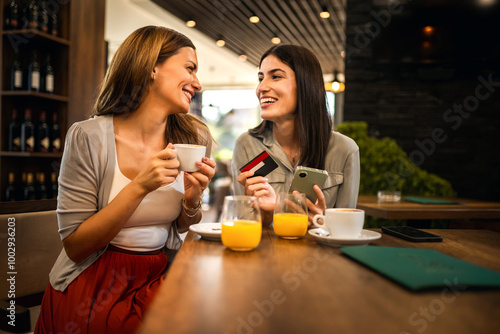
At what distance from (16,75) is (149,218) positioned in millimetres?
2447

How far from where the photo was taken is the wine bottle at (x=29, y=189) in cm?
322

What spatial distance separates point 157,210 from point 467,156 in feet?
13.0

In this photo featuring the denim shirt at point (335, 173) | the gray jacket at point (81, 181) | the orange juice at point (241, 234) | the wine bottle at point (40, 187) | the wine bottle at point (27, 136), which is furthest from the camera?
the wine bottle at point (40, 187)

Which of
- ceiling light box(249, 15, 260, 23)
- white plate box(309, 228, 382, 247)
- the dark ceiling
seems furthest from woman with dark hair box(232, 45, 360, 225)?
ceiling light box(249, 15, 260, 23)

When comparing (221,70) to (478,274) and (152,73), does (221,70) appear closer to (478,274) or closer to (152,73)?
(152,73)

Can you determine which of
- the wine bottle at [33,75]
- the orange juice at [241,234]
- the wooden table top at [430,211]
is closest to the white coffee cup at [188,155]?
the orange juice at [241,234]

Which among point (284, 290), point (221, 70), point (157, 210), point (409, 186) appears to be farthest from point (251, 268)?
point (221, 70)

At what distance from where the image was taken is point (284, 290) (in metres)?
0.68

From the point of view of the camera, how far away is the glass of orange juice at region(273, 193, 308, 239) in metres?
1.12

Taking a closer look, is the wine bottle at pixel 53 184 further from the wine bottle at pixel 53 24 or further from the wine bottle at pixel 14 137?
the wine bottle at pixel 53 24

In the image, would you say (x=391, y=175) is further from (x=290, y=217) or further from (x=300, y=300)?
(x=300, y=300)

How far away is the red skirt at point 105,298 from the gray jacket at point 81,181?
0.04 metres

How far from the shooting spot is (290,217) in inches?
43.9

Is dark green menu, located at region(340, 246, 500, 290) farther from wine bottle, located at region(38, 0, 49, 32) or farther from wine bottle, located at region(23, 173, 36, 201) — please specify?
wine bottle, located at region(38, 0, 49, 32)
